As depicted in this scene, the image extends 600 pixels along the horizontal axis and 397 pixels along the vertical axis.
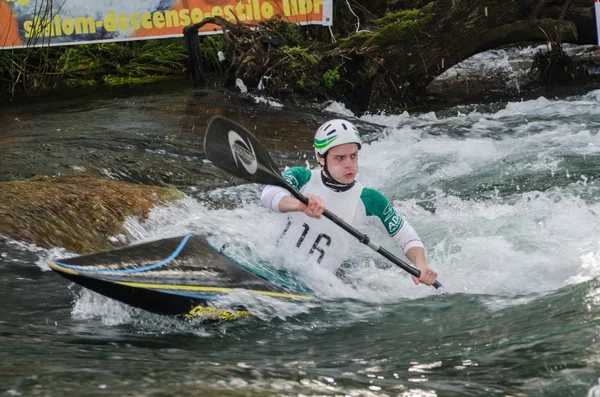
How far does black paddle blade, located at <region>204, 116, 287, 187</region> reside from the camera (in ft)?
16.8

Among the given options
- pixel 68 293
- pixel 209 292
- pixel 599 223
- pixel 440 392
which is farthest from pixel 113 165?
pixel 440 392

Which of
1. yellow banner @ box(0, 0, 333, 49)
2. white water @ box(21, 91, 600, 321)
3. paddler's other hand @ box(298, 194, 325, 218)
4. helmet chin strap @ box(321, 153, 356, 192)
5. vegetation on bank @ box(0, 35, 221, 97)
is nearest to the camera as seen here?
paddler's other hand @ box(298, 194, 325, 218)

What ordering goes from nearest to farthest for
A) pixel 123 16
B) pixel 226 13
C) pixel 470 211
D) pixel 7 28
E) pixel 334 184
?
pixel 334 184
pixel 470 211
pixel 7 28
pixel 123 16
pixel 226 13

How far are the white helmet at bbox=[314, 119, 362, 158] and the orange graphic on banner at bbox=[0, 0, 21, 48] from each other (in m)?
7.47

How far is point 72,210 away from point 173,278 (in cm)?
202

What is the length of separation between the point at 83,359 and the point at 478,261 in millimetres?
3262

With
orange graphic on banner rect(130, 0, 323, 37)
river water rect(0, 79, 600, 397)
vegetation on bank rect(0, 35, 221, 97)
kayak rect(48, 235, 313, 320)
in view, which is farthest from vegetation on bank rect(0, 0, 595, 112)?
kayak rect(48, 235, 313, 320)

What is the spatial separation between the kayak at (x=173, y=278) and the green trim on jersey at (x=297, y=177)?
810 millimetres

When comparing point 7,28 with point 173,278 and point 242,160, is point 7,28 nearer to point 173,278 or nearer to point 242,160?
point 242,160

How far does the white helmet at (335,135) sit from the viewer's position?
5.11 metres

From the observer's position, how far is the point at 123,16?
11516mm

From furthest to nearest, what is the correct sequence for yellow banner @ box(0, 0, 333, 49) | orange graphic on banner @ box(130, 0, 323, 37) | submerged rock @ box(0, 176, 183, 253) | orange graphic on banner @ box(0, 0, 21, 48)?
orange graphic on banner @ box(130, 0, 323, 37)
yellow banner @ box(0, 0, 333, 49)
orange graphic on banner @ box(0, 0, 21, 48)
submerged rock @ box(0, 176, 183, 253)

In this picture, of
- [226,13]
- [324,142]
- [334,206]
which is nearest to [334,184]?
[334,206]

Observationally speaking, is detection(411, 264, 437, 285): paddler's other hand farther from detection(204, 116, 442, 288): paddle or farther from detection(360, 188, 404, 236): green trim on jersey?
detection(360, 188, 404, 236): green trim on jersey
